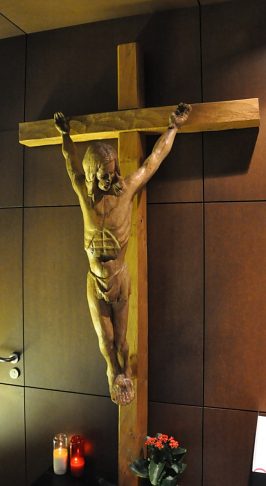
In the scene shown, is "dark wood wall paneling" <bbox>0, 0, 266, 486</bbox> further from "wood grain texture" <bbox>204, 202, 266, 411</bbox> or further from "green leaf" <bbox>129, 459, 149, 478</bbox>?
"green leaf" <bbox>129, 459, 149, 478</bbox>

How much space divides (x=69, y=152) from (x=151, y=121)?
0.41 metres

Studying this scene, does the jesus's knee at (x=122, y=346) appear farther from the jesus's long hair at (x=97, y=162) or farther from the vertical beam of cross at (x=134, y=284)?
the jesus's long hair at (x=97, y=162)

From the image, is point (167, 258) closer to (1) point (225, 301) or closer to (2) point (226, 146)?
(1) point (225, 301)

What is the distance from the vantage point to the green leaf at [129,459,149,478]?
185cm

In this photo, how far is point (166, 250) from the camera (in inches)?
84.0

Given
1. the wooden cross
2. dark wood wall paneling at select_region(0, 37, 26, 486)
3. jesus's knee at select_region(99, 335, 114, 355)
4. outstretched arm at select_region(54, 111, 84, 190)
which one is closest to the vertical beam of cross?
the wooden cross

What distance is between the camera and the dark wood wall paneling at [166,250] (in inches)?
79.8

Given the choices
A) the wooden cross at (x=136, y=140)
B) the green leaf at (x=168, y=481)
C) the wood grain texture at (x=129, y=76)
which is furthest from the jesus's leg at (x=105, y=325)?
the wood grain texture at (x=129, y=76)

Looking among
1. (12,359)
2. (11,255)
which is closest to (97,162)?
(11,255)

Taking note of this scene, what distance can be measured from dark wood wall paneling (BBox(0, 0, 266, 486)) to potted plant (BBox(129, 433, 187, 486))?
0.81 feet

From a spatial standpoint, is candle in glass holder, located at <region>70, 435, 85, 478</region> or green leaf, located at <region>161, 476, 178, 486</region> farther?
candle in glass holder, located at <region>70, 435, 85, 478</region>

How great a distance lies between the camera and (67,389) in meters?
2.29

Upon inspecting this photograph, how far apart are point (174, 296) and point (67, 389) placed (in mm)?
787

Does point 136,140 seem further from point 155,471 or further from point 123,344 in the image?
point 155,471
